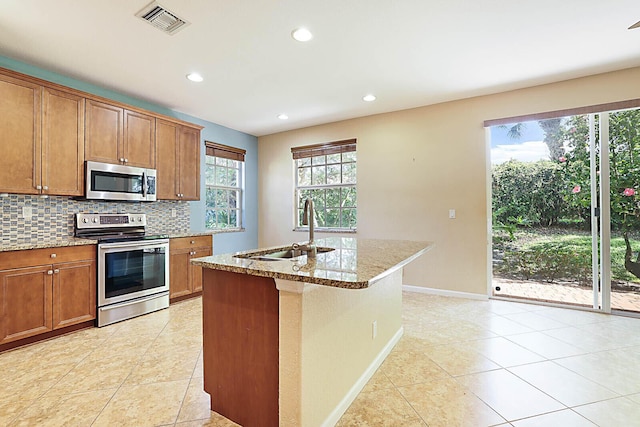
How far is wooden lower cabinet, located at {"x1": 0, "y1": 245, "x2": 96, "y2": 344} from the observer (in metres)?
2.42

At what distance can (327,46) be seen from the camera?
8.53 feet

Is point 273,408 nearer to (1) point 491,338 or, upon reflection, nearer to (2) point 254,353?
(2) point 254,353

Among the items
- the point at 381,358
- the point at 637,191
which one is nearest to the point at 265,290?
the point at 381,358

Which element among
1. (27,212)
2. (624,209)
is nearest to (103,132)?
(27,212)

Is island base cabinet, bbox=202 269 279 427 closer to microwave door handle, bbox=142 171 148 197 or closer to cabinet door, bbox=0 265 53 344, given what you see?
cabinet door, bbox=0 265 53 344

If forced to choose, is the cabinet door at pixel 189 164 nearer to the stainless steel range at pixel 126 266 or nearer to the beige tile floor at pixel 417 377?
the stainless steel range at pixel 126 266

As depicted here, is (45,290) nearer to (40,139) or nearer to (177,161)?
(40,139)

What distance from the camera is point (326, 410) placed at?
156 cm

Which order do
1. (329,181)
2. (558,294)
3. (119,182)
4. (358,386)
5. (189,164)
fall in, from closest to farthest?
(358,386) → (119,182) → (558,294) → (189,164) → (329,181)

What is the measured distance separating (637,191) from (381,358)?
326 centimetres

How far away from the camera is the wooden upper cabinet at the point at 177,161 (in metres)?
3.77

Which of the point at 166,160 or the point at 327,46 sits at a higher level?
the point at 327,46

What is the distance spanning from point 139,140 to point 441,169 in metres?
3.73

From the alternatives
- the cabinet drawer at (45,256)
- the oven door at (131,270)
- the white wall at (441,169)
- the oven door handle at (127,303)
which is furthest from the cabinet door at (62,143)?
the white wall at (441,169)
